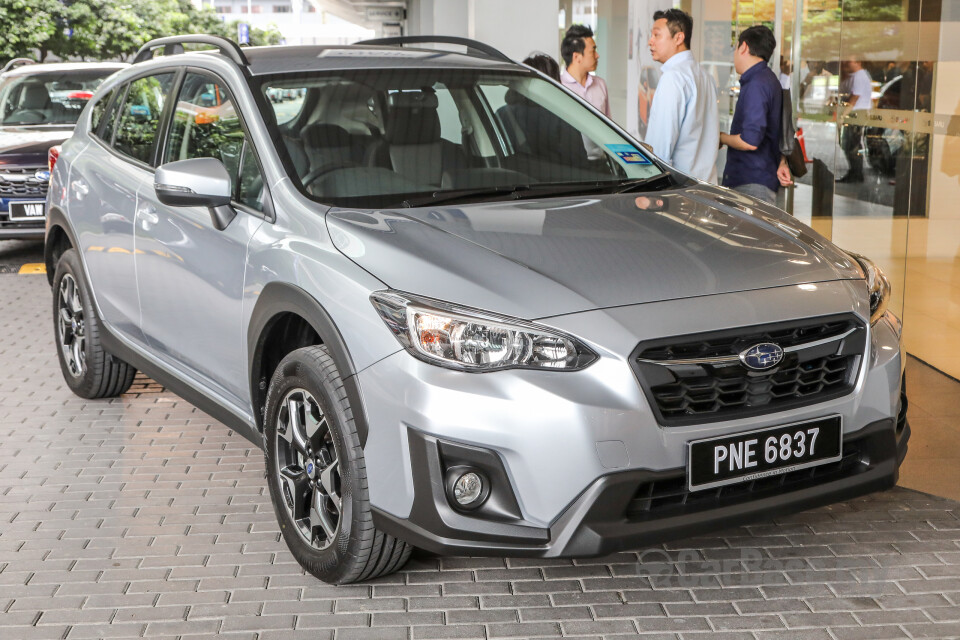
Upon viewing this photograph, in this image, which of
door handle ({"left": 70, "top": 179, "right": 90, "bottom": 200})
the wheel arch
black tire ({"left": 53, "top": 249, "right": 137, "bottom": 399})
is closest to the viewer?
door handle ({"left": 70, "top": 179, "right": 90, "bottom": 200})

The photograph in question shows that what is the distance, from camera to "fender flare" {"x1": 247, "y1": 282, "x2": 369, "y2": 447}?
3115mm

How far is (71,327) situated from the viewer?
5.67m

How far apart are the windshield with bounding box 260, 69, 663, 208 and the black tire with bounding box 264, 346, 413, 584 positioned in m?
0.65

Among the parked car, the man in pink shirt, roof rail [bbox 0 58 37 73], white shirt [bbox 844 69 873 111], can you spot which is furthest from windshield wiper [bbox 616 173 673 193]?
roof rail [bbox 0 58 37 73]

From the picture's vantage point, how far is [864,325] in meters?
3.23

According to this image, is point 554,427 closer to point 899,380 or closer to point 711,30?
point 899,380

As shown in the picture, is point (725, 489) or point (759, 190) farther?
point (759, 190)

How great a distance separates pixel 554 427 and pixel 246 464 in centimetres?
230

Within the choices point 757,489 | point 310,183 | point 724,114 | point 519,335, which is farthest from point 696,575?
point 724,114

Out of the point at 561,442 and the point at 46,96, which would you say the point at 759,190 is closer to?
the point at 561,442

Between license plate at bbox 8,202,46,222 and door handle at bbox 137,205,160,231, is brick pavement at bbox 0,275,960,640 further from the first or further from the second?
license plate at bbox 8,202,46,222

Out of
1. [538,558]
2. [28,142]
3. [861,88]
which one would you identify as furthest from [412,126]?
[28,142]

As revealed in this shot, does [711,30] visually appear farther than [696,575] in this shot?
Yes

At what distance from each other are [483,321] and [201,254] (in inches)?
59.8
